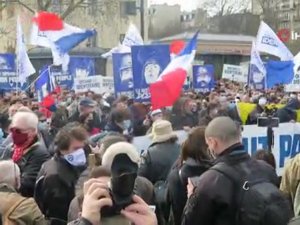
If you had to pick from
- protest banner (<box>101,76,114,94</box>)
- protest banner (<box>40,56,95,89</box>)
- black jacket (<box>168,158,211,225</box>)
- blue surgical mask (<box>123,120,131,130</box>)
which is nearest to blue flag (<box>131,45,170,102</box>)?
blue surgical mask (<box>123,120,131,130</box>)

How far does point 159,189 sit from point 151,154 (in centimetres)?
42

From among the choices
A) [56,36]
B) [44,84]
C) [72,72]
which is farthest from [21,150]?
[72,72]

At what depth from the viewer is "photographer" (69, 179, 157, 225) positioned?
2.86 m

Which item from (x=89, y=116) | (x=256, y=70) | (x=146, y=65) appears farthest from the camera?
(x=256, y=70)

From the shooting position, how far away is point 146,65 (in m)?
11.1

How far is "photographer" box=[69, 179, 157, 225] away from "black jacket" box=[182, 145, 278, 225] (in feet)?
4.94

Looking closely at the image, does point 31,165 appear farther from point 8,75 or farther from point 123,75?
point 8,75

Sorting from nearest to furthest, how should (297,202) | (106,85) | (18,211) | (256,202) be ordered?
(18,211) < (256,202) < (297,202) < (106,85)

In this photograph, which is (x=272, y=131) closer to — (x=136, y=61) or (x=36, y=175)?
(x=136, y=61)

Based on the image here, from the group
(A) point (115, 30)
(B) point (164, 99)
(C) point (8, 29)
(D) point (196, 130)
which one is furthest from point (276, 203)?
(A) point (115, 30)

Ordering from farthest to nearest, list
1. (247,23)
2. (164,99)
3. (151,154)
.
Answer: (247,23) < (164,99) < (151,154)

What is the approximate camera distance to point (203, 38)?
191ft

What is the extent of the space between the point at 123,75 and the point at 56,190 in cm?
815

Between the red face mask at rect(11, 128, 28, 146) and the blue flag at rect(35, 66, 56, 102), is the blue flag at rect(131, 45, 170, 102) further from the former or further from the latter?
the blue flag at rect(35, 66, 56, 102)
